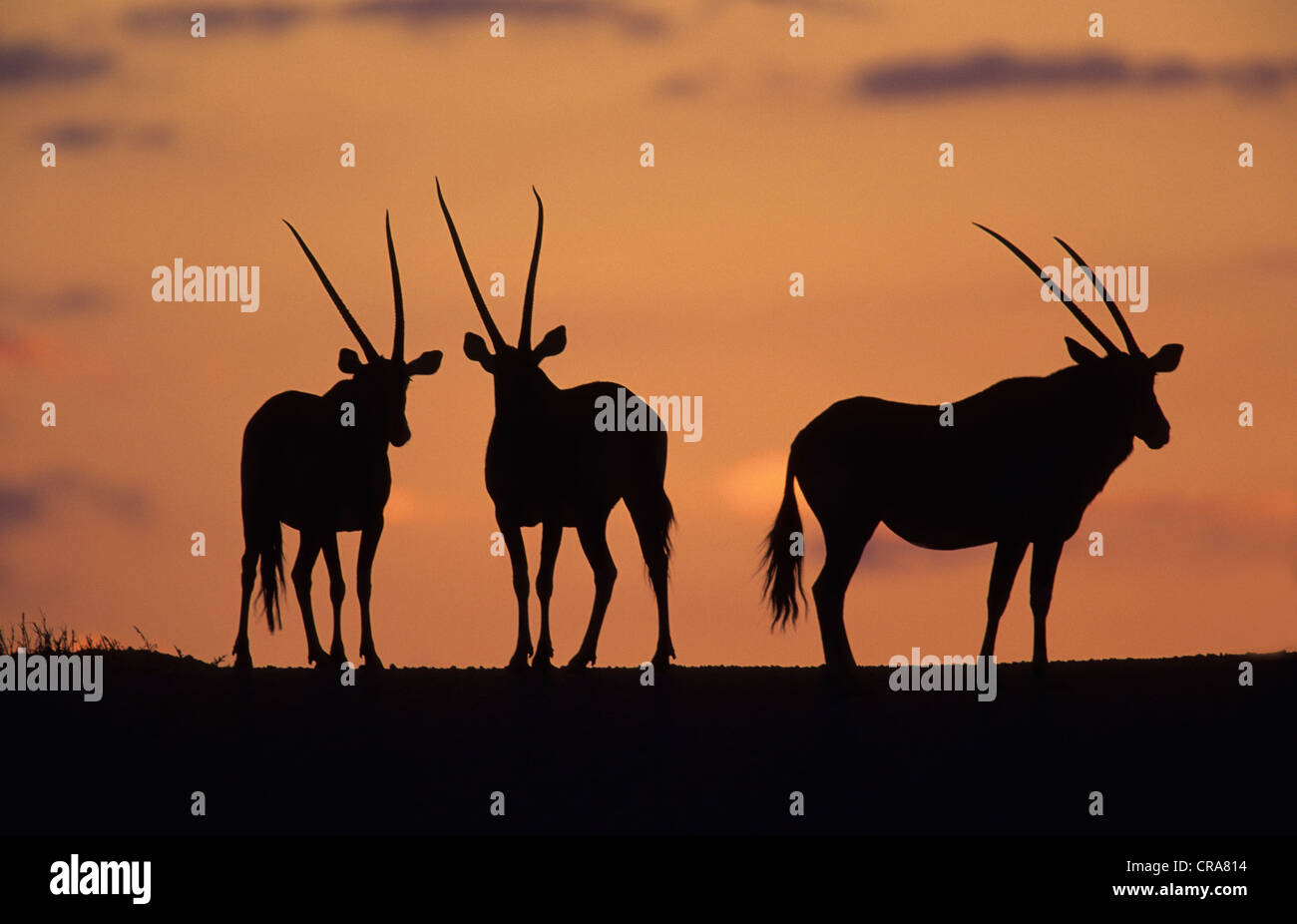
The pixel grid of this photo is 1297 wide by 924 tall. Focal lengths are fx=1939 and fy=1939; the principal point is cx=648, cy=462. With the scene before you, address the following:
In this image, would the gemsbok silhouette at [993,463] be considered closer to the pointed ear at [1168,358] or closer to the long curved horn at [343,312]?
the pointed ear at [1168,358]

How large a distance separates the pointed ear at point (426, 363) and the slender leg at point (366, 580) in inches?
51.6

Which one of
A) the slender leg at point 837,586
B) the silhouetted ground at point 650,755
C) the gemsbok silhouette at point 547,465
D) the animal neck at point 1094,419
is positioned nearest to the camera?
the silhouetted ground at point 650,755

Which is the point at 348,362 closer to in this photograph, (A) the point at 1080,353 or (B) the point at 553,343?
(B) the point at 553,343

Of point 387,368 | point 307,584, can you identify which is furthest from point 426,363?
point 307,584

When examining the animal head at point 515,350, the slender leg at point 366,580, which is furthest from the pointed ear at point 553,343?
the slender leg at point 366,580

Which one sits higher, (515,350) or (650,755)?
(515,350)

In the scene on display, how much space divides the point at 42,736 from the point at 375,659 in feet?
9.07

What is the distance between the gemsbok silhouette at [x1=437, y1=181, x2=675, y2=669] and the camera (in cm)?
1606

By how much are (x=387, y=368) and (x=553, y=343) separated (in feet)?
4.67

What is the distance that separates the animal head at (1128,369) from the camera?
1534 centimetres

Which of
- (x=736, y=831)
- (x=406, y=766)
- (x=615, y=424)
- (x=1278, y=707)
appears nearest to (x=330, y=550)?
(x=615, y=424)

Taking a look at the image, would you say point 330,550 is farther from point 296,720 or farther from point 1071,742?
point 1071,742

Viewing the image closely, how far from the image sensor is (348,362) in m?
16.7

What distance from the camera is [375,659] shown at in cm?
1568
